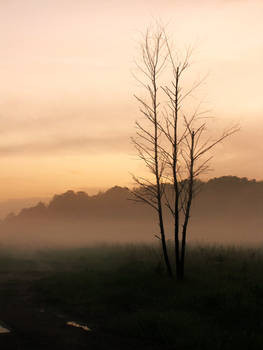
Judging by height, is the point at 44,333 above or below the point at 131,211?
below

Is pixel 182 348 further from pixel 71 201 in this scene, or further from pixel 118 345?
pixel 71 201

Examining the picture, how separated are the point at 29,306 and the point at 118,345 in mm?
5067

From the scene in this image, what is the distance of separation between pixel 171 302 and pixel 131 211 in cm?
10653

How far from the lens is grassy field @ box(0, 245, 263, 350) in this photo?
911 cm

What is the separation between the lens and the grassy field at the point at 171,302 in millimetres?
9109

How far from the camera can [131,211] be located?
11856 centimetres

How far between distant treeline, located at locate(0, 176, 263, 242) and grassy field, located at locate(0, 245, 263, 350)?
53414 mm

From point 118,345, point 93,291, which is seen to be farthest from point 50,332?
point 93,291

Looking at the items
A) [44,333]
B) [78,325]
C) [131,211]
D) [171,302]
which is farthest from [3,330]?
[131,211]

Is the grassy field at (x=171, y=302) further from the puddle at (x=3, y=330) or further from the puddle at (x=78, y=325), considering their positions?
the puddle at (x=3, y=330)

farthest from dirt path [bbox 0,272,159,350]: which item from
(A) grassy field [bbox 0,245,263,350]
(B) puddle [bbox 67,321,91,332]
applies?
(A) grassy field [bbox 0,245,263,350]

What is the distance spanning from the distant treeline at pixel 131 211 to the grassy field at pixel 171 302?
53.4 meters

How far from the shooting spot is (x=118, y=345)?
8.70 m

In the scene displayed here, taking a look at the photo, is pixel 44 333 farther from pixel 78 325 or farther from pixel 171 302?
pixel 171 302
